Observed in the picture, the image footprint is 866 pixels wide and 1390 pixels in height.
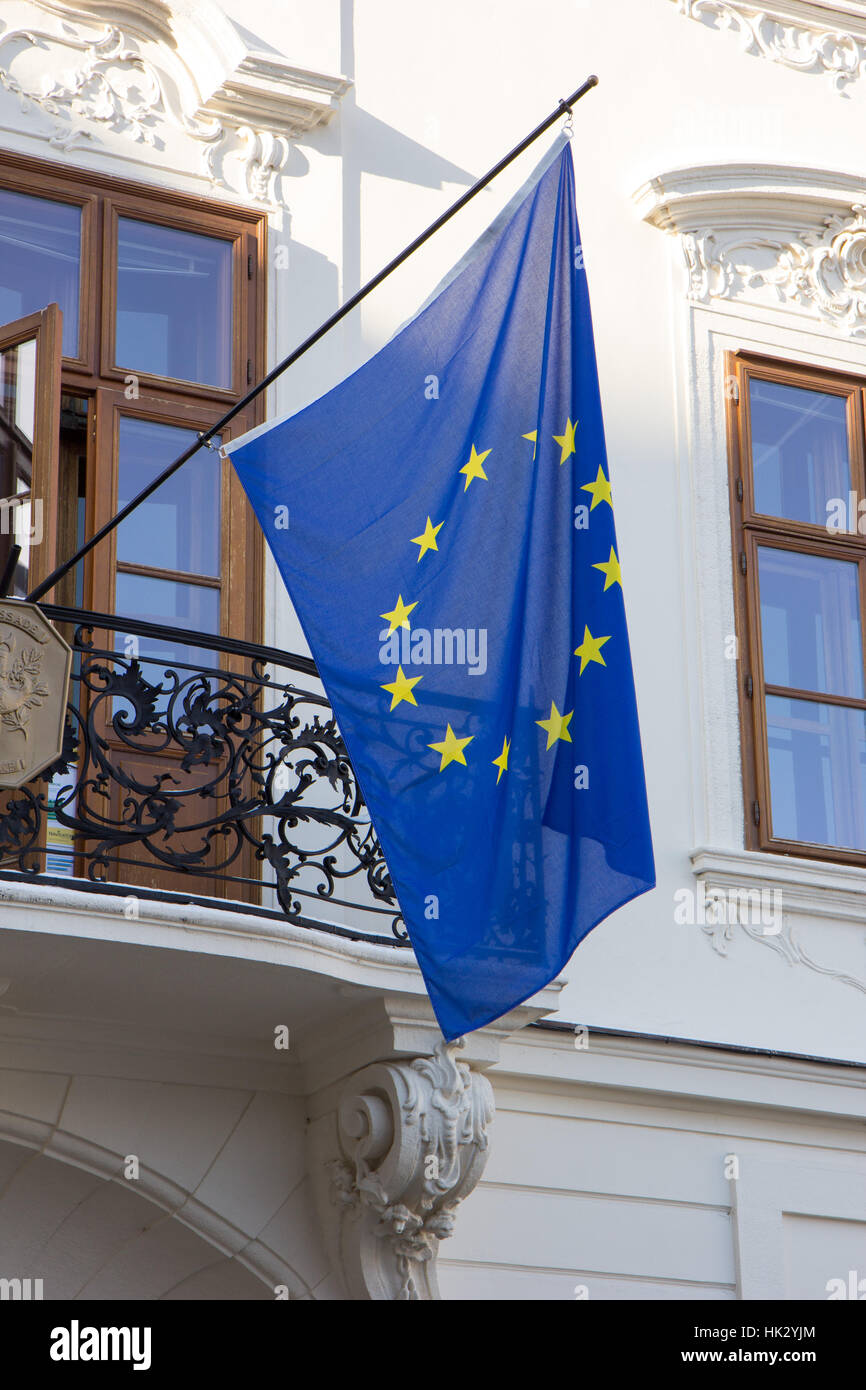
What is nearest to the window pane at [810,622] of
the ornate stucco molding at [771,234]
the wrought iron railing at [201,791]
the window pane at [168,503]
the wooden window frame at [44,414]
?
the ornate stucco molding at [771,234]

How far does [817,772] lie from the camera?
900 cm

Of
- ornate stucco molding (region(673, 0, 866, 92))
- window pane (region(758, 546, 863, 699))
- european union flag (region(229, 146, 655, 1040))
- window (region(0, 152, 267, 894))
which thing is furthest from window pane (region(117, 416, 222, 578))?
ornate stucco molding (region(673, 0, 866, 92))

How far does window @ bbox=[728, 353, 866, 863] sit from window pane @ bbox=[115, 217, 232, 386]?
7.27 ft

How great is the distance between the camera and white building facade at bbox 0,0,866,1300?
7.31 meters

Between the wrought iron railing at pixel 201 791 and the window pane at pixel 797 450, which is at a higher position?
the window pane at pixel 797 450

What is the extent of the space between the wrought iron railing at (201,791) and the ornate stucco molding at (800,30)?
12.9 feet

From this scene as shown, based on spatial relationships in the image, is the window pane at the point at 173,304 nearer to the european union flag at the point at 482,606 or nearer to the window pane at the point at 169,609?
the window pane at the point at 169,609

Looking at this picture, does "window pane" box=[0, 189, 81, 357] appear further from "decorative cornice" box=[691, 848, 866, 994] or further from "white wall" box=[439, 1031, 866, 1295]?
"white wall" box=[439, 1031, 866, 1295]

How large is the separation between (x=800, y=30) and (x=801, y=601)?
2.78m

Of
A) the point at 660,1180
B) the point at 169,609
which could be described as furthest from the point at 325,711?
the point at 660,1180

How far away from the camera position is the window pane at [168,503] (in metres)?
8.18
